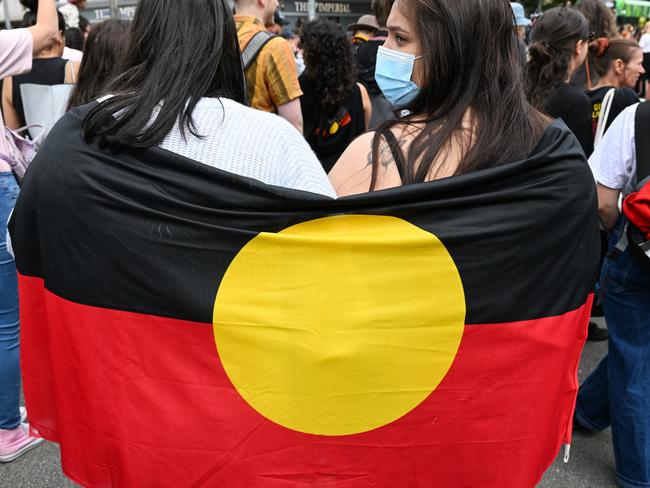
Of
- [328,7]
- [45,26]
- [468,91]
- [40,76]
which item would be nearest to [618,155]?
[468,91]

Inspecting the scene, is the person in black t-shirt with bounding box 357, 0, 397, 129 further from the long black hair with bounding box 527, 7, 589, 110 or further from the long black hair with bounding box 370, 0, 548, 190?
the long black hair with bounding box 370, 0, 548, 190

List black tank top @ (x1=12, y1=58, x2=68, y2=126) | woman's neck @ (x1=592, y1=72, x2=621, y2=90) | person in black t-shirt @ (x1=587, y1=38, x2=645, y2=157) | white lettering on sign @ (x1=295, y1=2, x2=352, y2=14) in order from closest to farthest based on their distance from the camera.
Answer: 1. black tank top @ (x1=12, y1=58, x2=68, y2=126)
2. person in black t-shirt @ (x1=587, y1=38, x2=645, y2=157)
3. woman's neck @ (x1=592, y1=72, x2=621, y2=90)
4. white lettering on sign @ (x1=295, y1=2, x2=352, y2=14)

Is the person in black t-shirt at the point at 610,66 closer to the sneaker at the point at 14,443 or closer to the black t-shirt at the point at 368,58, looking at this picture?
the black t-shirt at the point at 368,58

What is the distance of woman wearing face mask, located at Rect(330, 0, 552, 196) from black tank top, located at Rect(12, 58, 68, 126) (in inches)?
103

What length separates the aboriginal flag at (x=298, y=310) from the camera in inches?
59.8

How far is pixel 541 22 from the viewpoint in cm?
391

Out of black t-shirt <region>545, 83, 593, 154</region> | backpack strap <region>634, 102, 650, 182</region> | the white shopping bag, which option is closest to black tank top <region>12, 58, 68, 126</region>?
the white shopping bag

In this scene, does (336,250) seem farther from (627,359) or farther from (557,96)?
(557,96)

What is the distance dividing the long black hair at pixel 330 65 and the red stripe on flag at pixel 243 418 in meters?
3.09

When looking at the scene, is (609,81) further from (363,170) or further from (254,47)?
(363,170)

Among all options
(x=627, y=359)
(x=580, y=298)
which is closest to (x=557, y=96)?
(x=627, y=359)

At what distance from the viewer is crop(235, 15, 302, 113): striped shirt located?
3502 mm

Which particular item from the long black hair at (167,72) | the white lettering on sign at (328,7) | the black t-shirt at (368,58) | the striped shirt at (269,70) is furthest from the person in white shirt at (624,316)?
the white lettering on sign at (328,7)

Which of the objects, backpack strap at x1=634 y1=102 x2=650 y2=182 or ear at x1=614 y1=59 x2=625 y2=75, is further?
ear at x1=614 y1=59 x2=625 y2=75
